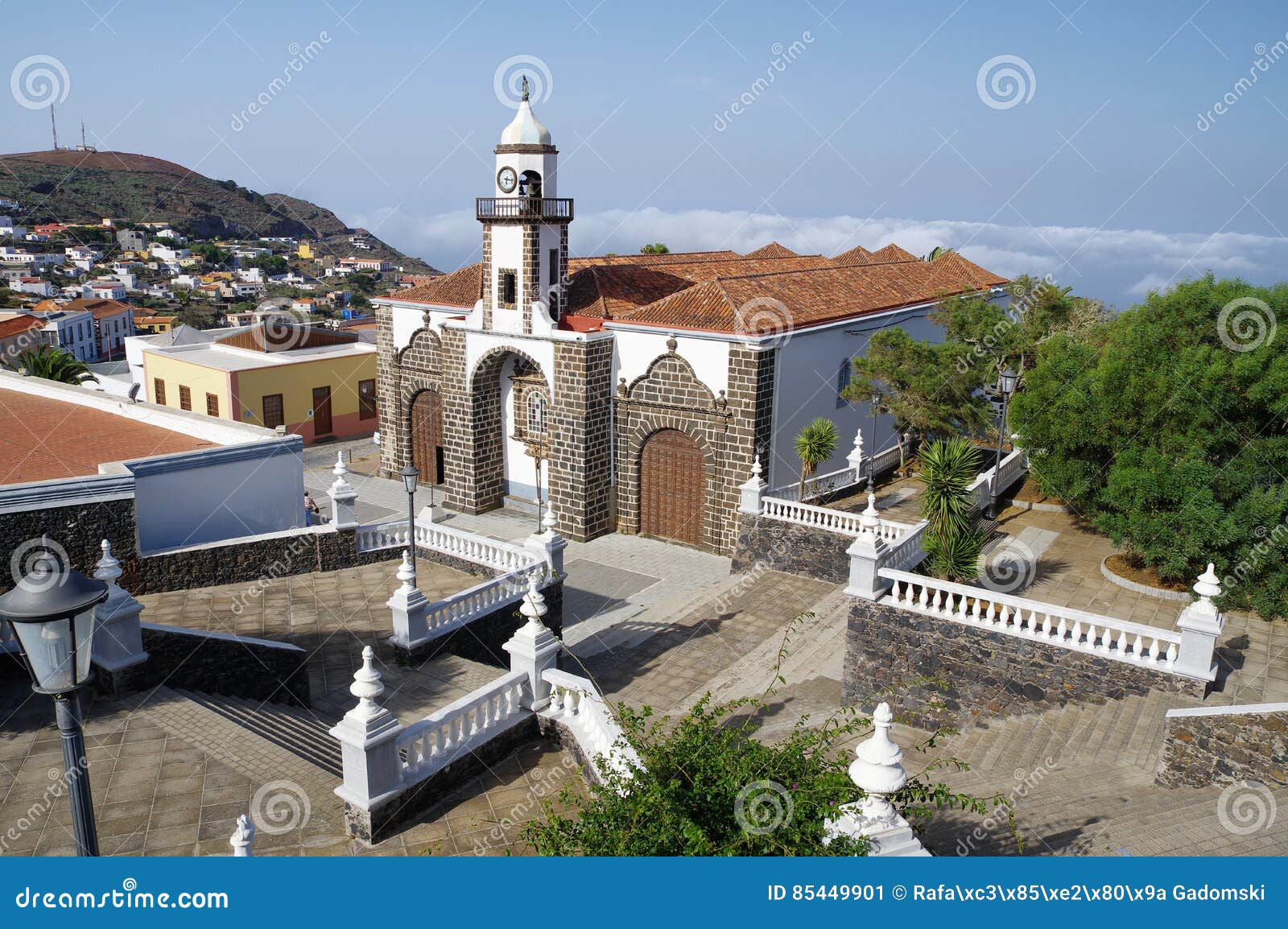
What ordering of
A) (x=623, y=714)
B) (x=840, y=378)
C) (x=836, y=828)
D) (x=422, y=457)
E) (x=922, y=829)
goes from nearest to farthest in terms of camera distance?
1. (x=836, y=828)
2. (x=623, y=714)
3. (x=922, y=829)
4. (x=840, y=378)
5. (x=422, y=457)

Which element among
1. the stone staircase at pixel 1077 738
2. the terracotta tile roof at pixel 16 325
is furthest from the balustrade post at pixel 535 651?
the terracotta tile roof at pixel 16 325

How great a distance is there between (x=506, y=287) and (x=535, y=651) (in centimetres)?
1462

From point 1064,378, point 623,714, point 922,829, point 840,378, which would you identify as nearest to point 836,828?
point 623,714

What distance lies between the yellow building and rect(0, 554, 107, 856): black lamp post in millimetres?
26383

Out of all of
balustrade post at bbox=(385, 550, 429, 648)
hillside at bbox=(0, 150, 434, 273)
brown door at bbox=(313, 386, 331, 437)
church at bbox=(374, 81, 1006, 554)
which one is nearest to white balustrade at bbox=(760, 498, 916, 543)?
church at bbox=(374, 81, 1006, 554)

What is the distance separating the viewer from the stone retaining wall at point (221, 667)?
10.8 meters

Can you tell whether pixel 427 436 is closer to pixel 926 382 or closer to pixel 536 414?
pixel 536 414

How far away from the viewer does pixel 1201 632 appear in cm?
1045

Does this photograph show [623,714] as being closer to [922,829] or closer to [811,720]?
[922,829]

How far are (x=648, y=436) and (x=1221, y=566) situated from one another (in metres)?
12.1

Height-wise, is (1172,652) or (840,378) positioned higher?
(840,378)

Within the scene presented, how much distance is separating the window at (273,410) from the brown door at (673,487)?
1435 cm

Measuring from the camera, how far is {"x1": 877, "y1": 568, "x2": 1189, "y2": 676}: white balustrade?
1103 cm

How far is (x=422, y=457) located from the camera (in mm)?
26812
